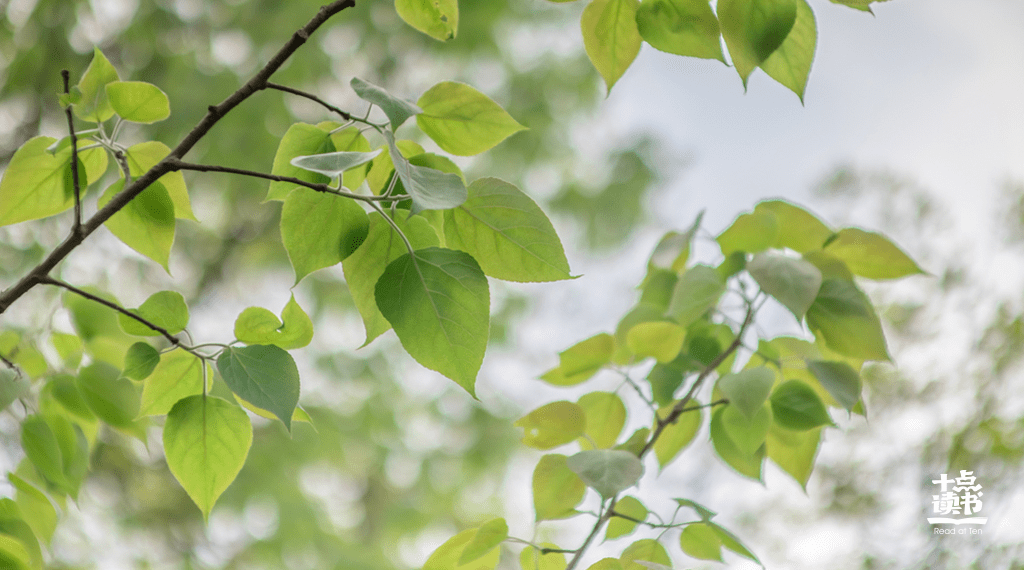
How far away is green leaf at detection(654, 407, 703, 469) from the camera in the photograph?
1.11ft

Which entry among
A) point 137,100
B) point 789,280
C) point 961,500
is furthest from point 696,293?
point 961,500

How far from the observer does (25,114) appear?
5.16 ft

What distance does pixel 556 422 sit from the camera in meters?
0.30

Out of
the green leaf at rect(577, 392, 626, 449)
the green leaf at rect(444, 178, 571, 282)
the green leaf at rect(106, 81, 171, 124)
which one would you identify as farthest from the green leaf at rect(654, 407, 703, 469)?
the green leaf at rect(106, 81, 171, 124)

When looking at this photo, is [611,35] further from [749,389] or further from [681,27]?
[749,389]

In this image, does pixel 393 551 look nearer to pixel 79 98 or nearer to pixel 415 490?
pixel 415 490

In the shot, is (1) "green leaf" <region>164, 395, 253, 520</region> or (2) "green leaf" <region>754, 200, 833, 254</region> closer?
(1) "green leaf" <region>164, 395, 253, 520</region>

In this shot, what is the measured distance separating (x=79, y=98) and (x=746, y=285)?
0.32 metres

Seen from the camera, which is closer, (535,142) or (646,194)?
(535,142)

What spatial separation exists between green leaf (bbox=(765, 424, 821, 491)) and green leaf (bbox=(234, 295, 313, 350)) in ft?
0.77

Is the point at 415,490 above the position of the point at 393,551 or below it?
above

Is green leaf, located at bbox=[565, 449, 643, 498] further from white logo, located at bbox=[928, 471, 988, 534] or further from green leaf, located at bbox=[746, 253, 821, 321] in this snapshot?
white logo, located at bbox=[928, 471, 988, 534]

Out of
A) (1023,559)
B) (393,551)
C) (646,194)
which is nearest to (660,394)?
(1023,559)

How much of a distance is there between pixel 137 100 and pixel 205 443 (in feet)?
0.43
